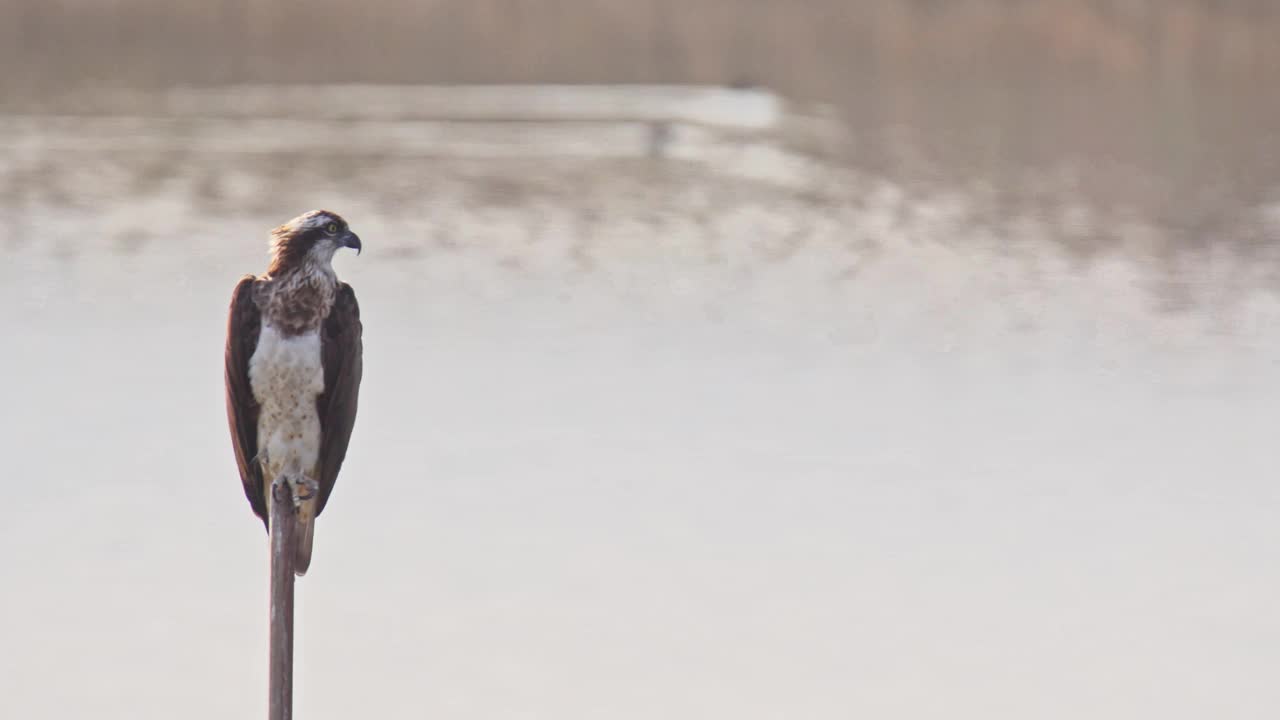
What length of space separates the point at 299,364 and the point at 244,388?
0.77 feet

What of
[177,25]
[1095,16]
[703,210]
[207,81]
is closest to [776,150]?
[703,210]

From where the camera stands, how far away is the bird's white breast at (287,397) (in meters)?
5.63

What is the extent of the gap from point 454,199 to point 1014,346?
30.1 ft

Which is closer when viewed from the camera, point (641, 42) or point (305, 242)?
point (305, 242)

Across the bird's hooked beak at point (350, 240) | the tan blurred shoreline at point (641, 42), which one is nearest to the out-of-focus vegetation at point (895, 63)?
the tan blurred shoreline at point (641, 42)

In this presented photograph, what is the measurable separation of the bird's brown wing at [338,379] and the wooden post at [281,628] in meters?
0.37

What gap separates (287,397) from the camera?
18.7ft

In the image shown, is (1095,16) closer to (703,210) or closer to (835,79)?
(835,79)

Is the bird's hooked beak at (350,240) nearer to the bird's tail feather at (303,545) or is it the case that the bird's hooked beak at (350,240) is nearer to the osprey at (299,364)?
the osprey at (299,364)

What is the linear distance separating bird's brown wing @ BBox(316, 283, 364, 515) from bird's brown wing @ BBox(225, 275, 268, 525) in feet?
0.64

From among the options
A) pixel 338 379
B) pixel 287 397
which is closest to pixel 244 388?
pixel 287 397

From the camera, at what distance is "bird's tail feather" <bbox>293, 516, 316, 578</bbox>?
5652 mm

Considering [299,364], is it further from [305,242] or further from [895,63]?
[895,63]

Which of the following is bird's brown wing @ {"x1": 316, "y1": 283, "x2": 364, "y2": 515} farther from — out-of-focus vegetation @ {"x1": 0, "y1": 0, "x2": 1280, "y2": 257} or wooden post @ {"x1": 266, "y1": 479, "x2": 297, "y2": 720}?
out-of-focus vegetation @ {"x1": 0, "y1": 0, "x2": 1280, "y2": 257}
